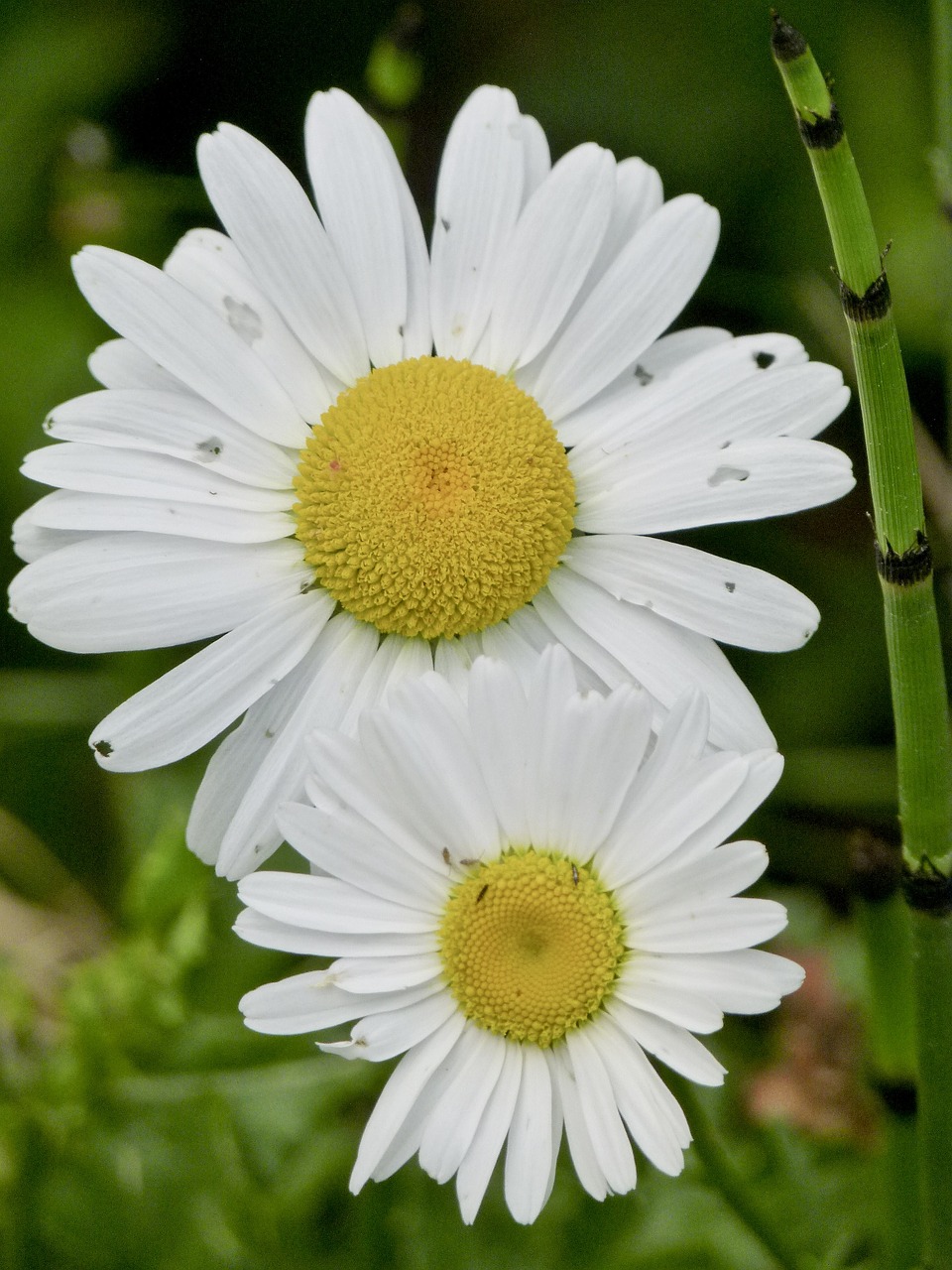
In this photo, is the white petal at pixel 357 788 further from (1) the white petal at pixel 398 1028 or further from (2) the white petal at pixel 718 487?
(2) the white petal at pixel 718 487

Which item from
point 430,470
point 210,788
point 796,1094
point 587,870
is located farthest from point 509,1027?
point 796,1094

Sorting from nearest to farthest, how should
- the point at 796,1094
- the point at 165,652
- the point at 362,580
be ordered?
the point at 362,580, the point at 796,1094, the point at 165,652

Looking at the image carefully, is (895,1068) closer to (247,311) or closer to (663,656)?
(663,656)

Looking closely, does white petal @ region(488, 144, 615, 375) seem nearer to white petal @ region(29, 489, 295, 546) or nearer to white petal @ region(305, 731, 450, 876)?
white petal @ region(29, 489, 295, 546)

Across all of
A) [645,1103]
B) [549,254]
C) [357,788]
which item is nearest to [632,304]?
[549,254]

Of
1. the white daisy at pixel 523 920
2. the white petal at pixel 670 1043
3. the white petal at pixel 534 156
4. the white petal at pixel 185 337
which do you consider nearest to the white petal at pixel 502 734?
the white daisy at pixel 523 920

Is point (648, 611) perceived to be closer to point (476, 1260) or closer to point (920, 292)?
point (476, 1260)
